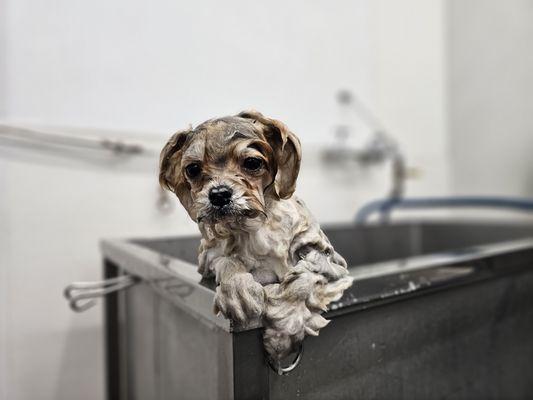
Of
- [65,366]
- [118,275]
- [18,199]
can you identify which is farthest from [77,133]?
[65,366]

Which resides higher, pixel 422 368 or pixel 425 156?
pixel 425 156

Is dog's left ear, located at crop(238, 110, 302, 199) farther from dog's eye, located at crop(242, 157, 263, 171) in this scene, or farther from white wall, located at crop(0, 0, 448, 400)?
white wall, located at crop(0, 0, 448, 400)

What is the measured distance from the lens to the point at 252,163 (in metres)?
0.36

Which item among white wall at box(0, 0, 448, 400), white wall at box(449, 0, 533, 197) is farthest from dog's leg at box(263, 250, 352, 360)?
white wall at box(449, 0, 533, 197)

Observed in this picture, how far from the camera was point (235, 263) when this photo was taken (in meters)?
0.39

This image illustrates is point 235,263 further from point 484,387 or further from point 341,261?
point 484,387

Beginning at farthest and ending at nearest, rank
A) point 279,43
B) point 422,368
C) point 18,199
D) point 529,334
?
point 279,43, point 18,199, point 529,334, point 422,368

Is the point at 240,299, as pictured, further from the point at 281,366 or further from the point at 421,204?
the point at 421,204

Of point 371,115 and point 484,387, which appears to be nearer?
point 484,387

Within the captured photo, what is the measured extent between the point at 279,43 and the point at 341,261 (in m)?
0.89

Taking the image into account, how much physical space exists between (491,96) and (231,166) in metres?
1.46

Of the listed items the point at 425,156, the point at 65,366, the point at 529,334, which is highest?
the point at 425,156

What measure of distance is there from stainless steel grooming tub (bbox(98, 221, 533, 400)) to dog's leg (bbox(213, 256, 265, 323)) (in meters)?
0.02

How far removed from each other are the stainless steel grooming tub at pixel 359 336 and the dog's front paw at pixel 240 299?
2 cm
